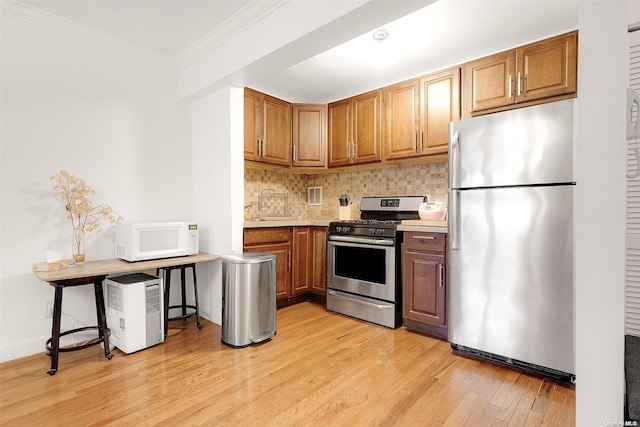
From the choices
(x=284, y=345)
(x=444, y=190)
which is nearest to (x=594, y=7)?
(x=444, y=190)

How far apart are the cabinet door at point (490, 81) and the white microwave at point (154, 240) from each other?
8.77 feet

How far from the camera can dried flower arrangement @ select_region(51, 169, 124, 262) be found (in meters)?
2.33

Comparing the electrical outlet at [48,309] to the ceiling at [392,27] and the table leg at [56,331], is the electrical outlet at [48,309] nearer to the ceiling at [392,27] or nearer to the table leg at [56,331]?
the table leg at [56,331]

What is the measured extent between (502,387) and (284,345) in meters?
1.46

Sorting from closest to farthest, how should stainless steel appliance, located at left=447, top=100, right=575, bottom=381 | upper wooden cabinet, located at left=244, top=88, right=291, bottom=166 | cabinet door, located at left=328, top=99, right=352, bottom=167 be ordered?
1. stainless steel appliance, located at left=447, top=100, right=575, bottom=381
2. upper wooden cabinet, located at left=244, top=88, right=291, bottom=166
3. cabinet door, located at left=328, top=99, right=352, bottom=167

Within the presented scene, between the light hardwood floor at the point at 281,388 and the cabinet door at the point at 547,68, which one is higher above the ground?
the cabinet door at the point at 547,68

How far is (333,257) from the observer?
327cm

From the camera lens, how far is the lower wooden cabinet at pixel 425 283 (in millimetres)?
2520

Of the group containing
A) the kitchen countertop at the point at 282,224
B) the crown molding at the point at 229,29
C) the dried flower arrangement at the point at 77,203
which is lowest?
the kitchen countertop at the point at 282,224

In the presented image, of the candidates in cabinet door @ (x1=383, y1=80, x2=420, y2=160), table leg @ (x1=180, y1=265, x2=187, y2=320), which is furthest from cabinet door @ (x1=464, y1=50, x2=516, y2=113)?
table leg @ (x1=180, y1=265, x2=187, y2=320)

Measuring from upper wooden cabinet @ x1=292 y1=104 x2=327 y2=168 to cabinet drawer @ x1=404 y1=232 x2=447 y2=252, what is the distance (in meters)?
1.54

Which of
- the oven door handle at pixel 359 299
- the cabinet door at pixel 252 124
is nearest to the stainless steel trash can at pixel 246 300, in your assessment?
the oven door handle at pixel 359 299

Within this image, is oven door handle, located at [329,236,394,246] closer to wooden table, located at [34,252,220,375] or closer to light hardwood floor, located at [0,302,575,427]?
light hardwood floor, located at [0,302,575,427]

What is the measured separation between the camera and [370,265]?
2998 millimetres
